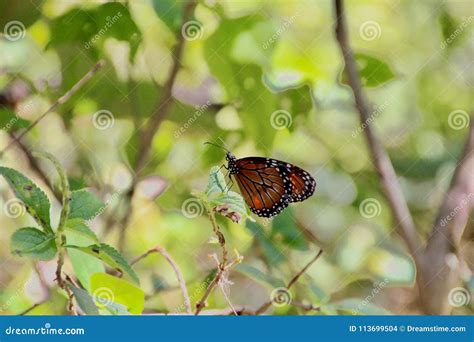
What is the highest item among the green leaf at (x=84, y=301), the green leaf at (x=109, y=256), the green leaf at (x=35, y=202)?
the green leaf at (x=35, y=202)

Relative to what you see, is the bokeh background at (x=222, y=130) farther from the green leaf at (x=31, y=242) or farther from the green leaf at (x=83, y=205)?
the green leaf at (x=31, y=242)

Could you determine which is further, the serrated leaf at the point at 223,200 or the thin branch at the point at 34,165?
the thin branch at the point at 34,165

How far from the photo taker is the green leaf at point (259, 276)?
2.08 meters

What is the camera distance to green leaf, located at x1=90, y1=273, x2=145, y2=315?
1.82 meters

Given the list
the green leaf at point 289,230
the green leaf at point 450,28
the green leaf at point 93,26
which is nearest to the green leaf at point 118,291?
the green leaf at point 289,230

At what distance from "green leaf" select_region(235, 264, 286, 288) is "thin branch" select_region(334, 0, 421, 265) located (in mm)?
408

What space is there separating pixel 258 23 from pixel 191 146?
423 millimetres

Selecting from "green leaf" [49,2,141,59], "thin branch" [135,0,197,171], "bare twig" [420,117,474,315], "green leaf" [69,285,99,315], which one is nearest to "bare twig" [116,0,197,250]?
"thin branch" [135,0,197,171]

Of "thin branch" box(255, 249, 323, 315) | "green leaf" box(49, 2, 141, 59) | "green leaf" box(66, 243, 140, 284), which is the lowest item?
"thin branch" box(255, 249, 323, 315)

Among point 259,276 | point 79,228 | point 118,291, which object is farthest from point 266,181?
point 79,228

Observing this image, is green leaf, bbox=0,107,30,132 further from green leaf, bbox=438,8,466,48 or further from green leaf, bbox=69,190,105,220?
green leaf, bbox=438,8,466,48

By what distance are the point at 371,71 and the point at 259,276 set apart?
2.33 ft

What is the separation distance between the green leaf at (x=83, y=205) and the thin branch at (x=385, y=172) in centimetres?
93

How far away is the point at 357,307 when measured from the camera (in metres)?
2.13
